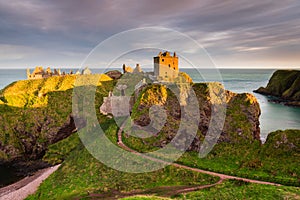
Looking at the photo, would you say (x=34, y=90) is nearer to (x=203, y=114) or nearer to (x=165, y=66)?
(x=165, y=66)

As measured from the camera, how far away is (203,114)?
54969 millimetres

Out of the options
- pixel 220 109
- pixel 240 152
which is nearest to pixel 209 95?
pixel 220 109

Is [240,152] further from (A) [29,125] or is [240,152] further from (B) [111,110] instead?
(A) [29,125]

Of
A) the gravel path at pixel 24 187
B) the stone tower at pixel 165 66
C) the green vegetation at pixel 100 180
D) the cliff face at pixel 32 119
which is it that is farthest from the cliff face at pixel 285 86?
the gravel path at pixel 24 187

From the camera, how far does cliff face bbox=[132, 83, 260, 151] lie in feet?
160

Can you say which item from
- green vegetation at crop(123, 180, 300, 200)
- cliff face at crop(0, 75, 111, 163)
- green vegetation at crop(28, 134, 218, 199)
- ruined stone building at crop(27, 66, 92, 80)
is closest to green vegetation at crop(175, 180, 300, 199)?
green vegetation at crop(123, 180, 300, 200)

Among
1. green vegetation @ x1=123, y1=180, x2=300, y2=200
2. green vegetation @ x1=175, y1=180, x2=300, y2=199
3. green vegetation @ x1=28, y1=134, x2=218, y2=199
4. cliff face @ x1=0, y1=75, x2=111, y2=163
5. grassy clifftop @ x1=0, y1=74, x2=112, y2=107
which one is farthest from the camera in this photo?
grassy clifftop @ x1=0, y1=74, x2=112, y2=107

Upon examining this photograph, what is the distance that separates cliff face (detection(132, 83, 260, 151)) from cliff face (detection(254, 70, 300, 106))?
10562 cm

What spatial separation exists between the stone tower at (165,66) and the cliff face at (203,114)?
548cm

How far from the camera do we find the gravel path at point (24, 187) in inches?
1652

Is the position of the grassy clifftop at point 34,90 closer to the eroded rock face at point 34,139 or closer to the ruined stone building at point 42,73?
the ruined stone building at point 42,73

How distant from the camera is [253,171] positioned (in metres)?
36.6

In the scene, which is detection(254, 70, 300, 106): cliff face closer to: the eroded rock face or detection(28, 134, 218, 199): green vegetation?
detection(28, 134, 218, 199): green vegetation

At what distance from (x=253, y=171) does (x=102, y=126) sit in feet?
142
